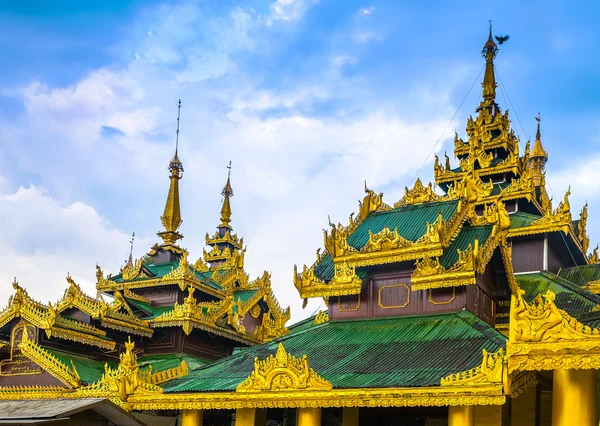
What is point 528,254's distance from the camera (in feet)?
83.9

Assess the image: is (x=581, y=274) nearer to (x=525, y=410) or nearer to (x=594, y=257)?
(x=594, y=257)

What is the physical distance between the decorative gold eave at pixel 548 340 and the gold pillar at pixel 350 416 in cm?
685

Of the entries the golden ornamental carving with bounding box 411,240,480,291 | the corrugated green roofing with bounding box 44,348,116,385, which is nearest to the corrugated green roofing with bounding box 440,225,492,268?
the golden ornamental carving with bounding box 411,240,480,291

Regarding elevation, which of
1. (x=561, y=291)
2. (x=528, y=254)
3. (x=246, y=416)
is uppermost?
(x=528, y=254)

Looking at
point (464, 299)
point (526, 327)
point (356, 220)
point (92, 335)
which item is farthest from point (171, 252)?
point (526, 327)

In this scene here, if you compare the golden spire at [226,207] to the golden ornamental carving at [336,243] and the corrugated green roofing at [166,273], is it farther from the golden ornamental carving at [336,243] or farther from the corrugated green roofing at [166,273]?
the golden ornamental carving at [336,243]

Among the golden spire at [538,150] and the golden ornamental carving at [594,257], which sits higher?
the golden spire at [538,150]

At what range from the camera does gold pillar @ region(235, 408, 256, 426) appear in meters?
16.4

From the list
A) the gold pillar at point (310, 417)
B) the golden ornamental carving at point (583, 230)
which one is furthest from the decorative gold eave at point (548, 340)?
the golden ornamental carving at point (583, 230)

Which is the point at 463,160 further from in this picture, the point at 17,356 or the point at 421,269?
the point at 17,356

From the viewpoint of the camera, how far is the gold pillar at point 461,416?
553 inches

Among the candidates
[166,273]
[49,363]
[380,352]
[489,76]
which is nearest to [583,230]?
[489,76]

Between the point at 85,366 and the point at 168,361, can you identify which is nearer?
the point at 85,366

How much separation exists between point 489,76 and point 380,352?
19.7 meters
